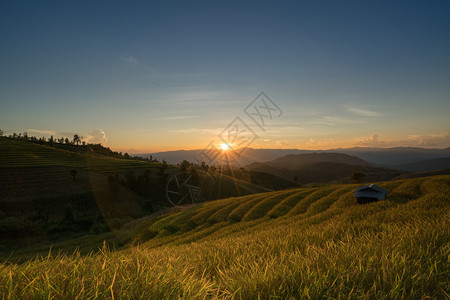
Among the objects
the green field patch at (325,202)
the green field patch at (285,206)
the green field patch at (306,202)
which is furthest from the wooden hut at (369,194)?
the green field patch at (285,206)

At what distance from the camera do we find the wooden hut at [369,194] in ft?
46.2

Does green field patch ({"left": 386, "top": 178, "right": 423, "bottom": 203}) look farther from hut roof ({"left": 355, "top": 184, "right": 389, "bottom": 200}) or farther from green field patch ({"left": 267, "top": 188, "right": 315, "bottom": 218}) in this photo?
green field patch ({"left": 267, "top": 188, "right": 315, "bottom": 218})

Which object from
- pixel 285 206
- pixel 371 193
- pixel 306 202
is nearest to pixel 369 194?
pixel 371 193

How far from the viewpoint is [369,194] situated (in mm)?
14328

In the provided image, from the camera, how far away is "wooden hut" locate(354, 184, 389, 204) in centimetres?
1409

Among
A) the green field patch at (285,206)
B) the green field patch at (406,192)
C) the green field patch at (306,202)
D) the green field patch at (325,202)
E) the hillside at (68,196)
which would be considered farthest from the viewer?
the hillside at (68,196)

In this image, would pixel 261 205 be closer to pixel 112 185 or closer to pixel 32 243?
pixel 32 243

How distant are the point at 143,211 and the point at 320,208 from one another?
62.3m

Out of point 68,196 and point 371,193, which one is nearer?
point 371,193

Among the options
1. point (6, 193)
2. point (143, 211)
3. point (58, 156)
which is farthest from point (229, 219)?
point (58, 156)

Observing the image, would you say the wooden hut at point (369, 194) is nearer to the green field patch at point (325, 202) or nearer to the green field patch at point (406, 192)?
the green field patch at point (406, 192)

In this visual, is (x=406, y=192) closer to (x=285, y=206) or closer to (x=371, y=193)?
(x=371, y=193)

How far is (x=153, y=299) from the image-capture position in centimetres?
181

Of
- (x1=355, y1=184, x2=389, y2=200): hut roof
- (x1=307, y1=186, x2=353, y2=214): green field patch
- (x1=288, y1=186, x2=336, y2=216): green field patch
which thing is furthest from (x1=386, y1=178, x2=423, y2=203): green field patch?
(x1=288, y1=186, x2=336, y2=216): green field patch
